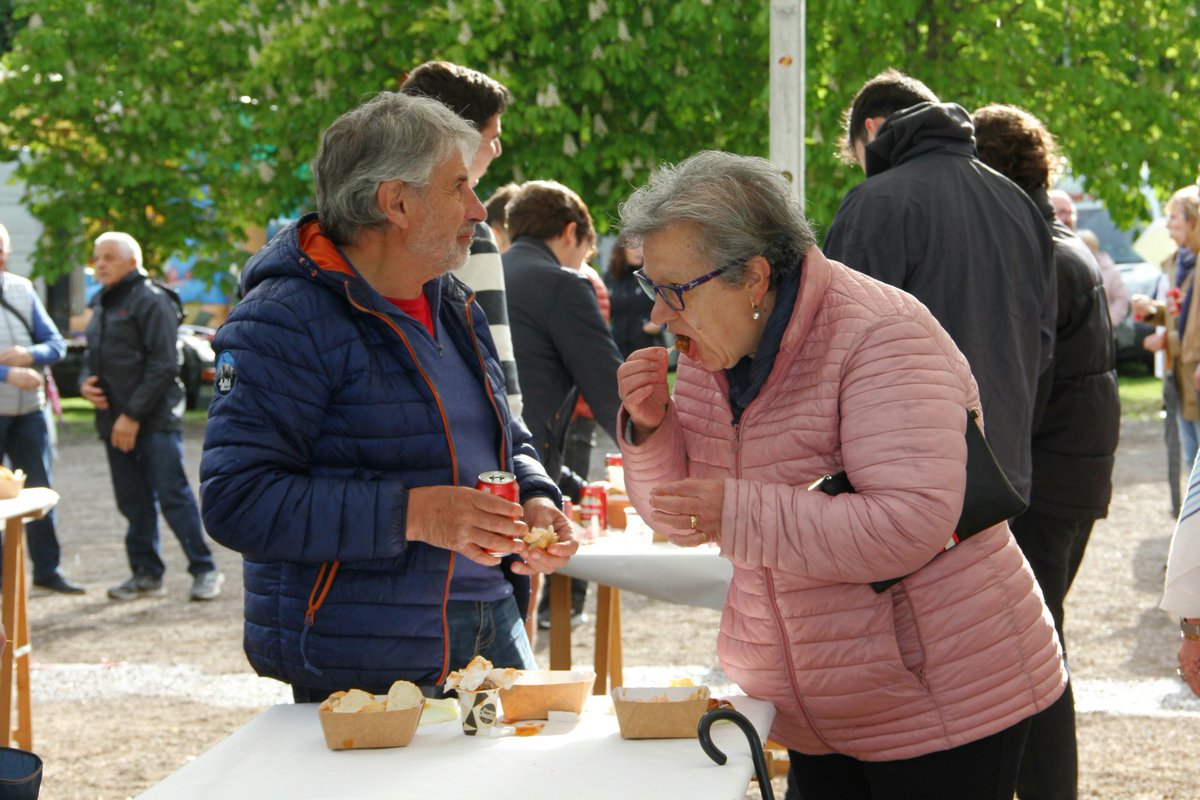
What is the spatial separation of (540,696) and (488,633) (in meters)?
0.29

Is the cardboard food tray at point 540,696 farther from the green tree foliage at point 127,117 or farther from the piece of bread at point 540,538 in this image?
the green tree foliage at point 127,117

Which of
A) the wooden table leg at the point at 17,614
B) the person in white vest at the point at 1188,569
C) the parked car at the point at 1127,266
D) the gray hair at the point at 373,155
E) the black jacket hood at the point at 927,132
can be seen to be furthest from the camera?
A: the parked car at the point at 1127,266

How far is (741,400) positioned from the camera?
102 inches

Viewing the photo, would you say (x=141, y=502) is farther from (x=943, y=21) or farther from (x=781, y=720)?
(x=943, y=21)

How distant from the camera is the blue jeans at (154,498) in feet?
27.1

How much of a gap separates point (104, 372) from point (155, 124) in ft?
35.1

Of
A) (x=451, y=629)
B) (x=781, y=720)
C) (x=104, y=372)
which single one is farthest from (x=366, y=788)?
(x=104, y=372)

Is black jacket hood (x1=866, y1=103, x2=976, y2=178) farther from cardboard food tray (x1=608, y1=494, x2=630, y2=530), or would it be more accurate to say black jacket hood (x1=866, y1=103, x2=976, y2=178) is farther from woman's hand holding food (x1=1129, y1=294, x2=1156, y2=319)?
woman's hand holding food (x1=1129, y1=294, x2=1156, y2=319)

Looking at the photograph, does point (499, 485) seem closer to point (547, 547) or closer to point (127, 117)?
point (547, 547)

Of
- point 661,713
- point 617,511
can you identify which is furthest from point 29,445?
point 661,713

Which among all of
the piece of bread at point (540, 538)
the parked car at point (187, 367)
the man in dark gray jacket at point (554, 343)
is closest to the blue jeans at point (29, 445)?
the man in dark gray jacket at point (554, 343)

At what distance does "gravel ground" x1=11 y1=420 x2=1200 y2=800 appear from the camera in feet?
17.1

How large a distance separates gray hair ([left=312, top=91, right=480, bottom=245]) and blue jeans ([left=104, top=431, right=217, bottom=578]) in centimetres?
566

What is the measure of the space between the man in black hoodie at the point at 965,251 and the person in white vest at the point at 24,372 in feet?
17.6
